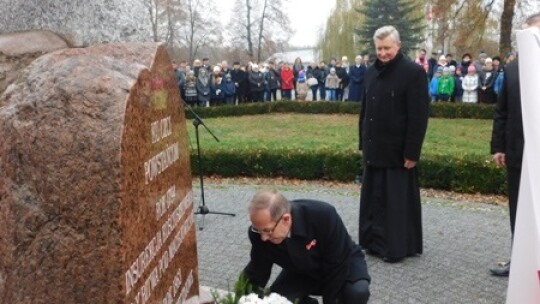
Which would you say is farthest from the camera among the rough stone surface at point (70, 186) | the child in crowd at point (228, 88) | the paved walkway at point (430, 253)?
the child in crowd at point (228, 88)

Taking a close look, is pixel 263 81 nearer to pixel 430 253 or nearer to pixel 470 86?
pixel 470 86

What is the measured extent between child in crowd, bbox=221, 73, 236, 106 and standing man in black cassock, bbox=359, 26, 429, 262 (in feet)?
50.6

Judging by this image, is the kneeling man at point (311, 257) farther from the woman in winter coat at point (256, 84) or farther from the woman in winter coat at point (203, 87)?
→ the woman in winter coat at point (256, 84)

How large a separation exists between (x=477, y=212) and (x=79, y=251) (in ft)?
20.9

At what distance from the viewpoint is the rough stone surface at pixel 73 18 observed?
3357mm

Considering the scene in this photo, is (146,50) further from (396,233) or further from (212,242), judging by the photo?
(212,242)

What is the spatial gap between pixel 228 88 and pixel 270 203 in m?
18.0

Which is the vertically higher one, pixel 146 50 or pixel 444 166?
pixel 146 50

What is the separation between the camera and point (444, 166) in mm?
8820

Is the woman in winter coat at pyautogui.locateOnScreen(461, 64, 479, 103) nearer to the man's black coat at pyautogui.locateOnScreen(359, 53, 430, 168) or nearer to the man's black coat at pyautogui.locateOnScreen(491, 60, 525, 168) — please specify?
the man's black coat at pyautogui.locateOnScreen(359, 53, 430, 168)

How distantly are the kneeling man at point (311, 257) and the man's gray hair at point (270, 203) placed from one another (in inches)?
4.1

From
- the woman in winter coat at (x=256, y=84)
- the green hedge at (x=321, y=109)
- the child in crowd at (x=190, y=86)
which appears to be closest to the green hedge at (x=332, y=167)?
the green hedge at (x=321, y=109)

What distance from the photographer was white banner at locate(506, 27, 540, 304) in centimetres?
196

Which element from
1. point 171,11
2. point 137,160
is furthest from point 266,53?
point 137,160
